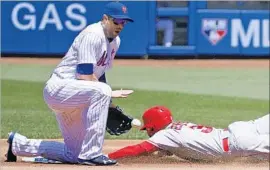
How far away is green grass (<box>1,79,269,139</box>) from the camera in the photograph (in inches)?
369

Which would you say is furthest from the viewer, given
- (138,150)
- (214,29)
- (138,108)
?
(214,29)

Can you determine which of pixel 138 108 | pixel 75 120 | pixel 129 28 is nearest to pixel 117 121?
pixel 75 120

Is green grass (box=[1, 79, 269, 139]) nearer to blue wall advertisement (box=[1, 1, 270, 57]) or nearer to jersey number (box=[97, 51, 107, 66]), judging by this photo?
jersey number (box=[97, 51, 107, 66])

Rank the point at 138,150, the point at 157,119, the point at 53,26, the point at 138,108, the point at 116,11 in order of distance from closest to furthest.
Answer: the point at 116,11 < the point at 138,150 < the point at 157,119 < the point at 138,108 < the point at 53,26

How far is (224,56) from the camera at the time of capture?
20328 millimetres

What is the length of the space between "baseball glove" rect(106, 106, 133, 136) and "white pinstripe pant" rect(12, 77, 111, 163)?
504 millimetres

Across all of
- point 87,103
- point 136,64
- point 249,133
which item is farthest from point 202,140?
point 136,64

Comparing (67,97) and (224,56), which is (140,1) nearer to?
(224,56)

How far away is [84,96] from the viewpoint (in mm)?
6012

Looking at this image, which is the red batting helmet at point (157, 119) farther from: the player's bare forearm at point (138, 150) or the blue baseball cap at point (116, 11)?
the blue baseball cap at point (116, 11)

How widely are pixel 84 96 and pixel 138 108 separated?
556 centimetres

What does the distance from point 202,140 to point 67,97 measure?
3.65 ft

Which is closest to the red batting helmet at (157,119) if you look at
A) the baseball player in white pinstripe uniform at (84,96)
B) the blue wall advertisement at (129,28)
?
the baseball player in white pinstripe uniform at (84,96)

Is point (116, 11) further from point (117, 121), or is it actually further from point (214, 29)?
point (214, 29)
